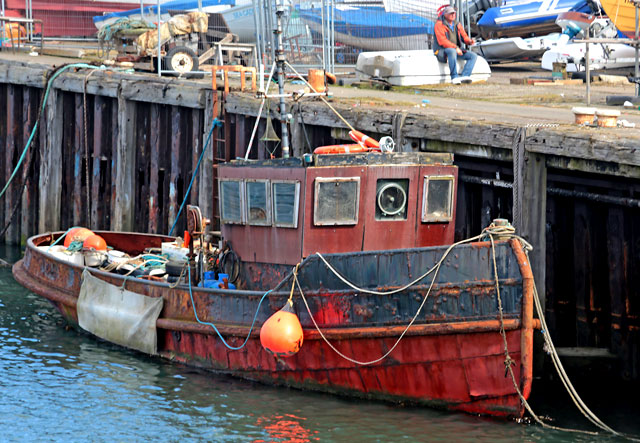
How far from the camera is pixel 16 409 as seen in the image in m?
10.5

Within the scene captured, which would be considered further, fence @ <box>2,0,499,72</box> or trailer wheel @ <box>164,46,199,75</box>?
trailer wheel @ <box>164,46,199,75</box>

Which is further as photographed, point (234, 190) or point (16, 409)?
point (234, 190)

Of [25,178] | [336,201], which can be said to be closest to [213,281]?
[336,201]

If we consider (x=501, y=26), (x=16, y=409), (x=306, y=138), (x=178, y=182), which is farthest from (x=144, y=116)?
(x=501, y=26)

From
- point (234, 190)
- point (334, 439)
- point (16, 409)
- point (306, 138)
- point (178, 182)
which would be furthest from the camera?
point (178, 182)

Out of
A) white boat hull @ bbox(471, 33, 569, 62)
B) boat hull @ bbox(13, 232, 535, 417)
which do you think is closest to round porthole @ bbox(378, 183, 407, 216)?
boat hull @ bbox(13, 232, 535, 417)

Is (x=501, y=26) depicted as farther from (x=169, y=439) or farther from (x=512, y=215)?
(x=169, y=439)

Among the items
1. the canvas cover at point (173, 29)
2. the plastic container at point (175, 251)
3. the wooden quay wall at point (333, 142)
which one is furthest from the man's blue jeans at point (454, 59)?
the plastic container at point (175, 251)

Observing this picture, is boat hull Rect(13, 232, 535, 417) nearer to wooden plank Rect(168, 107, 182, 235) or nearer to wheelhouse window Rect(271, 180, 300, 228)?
wheelhouse window Rect(271, 180, 300, 228)

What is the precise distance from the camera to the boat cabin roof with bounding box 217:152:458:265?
1059 centimetres

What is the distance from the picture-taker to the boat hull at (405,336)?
31.5 feet

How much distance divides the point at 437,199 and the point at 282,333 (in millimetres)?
2157

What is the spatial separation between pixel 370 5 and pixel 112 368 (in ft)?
39.0

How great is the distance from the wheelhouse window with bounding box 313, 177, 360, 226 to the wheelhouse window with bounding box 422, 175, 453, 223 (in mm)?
724
